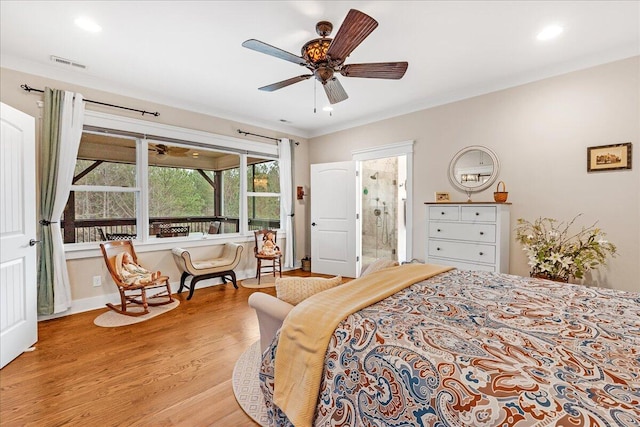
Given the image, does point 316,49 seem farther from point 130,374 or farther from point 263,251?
point 263,251

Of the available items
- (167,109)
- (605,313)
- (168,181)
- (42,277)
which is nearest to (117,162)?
(168,181)

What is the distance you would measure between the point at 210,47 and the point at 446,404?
310 cm

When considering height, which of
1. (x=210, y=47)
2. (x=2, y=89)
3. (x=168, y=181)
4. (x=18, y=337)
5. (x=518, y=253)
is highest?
(x=210, y=47)

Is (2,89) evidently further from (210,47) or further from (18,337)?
(18,337)

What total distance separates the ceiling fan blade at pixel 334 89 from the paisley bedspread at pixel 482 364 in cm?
189

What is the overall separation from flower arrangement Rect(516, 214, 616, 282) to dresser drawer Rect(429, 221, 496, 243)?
36 centimetres

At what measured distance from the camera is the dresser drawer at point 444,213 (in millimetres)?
3410

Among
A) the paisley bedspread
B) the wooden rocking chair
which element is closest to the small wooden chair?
the wooden rocking chair

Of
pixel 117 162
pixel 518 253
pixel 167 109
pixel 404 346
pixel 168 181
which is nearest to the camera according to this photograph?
pixel 404 346

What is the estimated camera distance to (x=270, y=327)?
5.27ft

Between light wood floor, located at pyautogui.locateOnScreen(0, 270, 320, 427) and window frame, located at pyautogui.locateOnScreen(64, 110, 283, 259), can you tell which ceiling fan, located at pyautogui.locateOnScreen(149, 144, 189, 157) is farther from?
light wood floor, located at pyautogui.locateOnScreen(0, 270, 320, 427)

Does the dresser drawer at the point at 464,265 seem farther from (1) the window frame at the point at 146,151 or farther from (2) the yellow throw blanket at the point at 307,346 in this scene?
(1) the window frame at the point at 146,151

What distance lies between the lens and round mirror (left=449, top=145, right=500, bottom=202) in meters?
3.52

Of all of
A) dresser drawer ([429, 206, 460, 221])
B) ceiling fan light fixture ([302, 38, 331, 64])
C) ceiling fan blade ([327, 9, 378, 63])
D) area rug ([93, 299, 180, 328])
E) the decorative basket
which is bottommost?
area rug ([93, 299, 180, 328])
